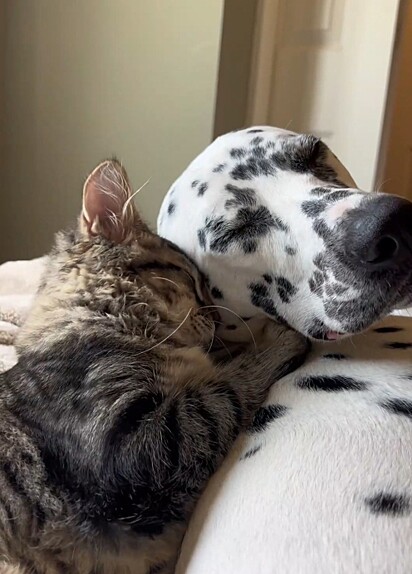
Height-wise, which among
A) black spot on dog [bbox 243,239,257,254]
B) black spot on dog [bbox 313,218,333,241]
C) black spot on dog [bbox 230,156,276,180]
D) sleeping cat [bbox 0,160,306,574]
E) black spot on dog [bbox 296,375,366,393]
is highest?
black spot on dog [bbox 230,156,276,180]

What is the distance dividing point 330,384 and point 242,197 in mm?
385

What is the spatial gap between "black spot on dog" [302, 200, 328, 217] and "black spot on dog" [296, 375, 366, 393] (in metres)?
0.27

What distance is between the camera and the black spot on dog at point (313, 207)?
3.92 feet

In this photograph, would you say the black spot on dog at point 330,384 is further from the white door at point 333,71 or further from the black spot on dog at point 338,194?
the white door at point 333,71

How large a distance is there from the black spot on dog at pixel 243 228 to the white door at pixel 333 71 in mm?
1854

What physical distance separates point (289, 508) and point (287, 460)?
81mm

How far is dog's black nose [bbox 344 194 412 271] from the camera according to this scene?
3.44 ft

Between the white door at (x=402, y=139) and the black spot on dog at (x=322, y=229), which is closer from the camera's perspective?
the black spot on dog at (x=322, y=229)

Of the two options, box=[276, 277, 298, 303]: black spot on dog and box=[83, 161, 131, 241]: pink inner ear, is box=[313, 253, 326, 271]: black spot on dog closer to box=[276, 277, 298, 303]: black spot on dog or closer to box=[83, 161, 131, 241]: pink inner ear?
box=[276, 277, 298, 303]: black spot on dog

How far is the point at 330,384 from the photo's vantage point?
112 centimetres

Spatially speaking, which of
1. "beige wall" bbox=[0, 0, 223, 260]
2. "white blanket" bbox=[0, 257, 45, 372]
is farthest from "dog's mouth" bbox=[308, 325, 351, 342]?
"beige wall" bbox=[0, 0, 223, 260]

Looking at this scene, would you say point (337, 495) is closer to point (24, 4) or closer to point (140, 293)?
point (140, 293)

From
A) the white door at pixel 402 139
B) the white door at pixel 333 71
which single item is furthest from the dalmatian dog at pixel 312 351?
the white door at pixel 402 139

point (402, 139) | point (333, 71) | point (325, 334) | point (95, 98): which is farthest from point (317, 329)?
point (402, 139)
